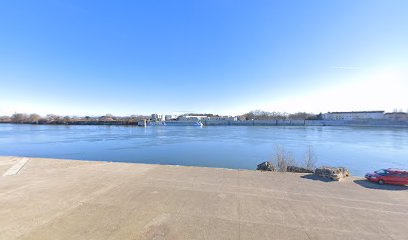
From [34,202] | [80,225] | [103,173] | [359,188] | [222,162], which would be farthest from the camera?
[222,162]

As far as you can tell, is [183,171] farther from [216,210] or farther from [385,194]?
[385,194]

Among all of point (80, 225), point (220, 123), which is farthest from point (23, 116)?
point (80, 225)

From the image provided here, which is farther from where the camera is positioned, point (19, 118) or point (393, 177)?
point (19, 118)

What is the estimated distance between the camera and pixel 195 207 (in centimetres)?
686

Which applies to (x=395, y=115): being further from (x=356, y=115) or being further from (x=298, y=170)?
(x=298, y=170)

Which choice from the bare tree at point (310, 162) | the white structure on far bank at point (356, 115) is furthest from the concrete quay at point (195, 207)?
the white structure on far bank at point (356, 115)

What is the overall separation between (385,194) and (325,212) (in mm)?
3966

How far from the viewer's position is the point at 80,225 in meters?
5.59

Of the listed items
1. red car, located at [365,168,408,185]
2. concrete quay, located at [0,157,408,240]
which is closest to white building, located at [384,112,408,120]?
red car, located at [365,168,408,185]

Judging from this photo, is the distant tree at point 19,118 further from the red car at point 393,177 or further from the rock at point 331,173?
the red car at point 393,177

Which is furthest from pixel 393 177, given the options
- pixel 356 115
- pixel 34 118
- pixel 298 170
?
pixel 34 118

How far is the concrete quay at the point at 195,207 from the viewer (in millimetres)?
5402

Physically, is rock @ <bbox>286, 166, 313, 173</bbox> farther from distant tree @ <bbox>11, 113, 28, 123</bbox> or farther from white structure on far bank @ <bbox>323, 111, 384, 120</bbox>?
distant tree @ <bbox>11, 113, 28, 123</bbox>

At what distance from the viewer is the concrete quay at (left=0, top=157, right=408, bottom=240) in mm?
5402
